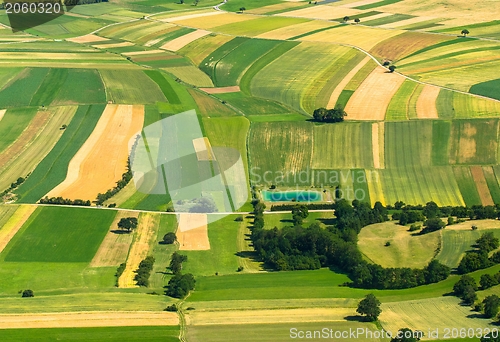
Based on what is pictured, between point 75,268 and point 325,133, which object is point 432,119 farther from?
point 75,268

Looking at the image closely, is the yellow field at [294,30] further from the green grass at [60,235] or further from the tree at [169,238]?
the tree at [169,238]

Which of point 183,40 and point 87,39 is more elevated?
point 87,39

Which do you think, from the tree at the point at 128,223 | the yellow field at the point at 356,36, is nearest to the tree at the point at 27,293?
the tree at the point at 128,223

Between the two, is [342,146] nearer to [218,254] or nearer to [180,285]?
[218,254]

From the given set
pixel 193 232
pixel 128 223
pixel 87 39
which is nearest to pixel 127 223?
pixel 128 223

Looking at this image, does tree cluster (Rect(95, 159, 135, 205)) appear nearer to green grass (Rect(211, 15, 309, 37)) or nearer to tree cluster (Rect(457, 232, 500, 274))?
tree cluster (Rect(457, 232, 500, 274))

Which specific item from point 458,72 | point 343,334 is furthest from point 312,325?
point 458,72
